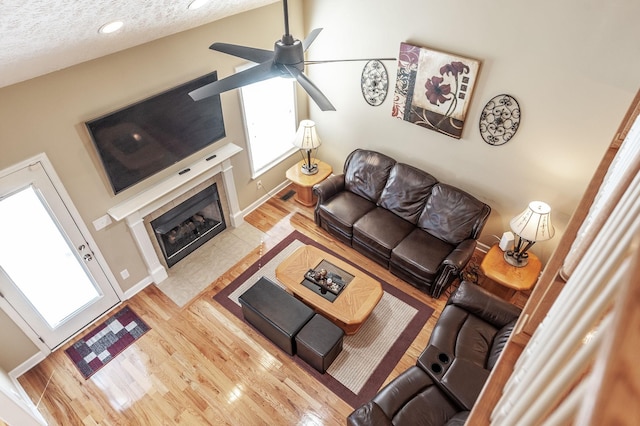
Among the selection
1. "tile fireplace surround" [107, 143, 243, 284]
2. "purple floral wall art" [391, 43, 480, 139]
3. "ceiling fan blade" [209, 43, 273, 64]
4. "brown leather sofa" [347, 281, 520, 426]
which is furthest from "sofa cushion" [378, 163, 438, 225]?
"ceiling fan blade" [209, 43, 273, 64]

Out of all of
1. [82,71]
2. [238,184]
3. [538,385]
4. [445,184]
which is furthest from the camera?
[238,184]

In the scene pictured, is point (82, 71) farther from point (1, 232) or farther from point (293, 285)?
point (293, 285)

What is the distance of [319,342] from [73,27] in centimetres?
303

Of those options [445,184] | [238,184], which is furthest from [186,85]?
[445,184]

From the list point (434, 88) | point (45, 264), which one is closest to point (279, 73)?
point (434, 88)

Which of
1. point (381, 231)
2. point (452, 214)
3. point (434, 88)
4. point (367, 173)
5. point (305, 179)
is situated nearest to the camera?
point (434, 88)

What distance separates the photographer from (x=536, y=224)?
12.9 feet

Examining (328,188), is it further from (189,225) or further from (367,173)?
(189,225)

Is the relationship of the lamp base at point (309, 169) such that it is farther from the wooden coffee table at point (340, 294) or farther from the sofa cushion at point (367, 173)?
the wooden coffee table at point (340, 294)

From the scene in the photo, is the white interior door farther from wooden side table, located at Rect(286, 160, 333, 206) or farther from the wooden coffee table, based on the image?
wooden side table, located at Rect(286, 160, 333, 206)

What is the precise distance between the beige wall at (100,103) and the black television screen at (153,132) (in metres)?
0.08

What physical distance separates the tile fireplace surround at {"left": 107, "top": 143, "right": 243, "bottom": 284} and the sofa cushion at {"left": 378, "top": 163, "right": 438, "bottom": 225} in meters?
1.95

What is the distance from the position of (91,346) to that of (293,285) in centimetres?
219

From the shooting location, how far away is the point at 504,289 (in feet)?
14.2
